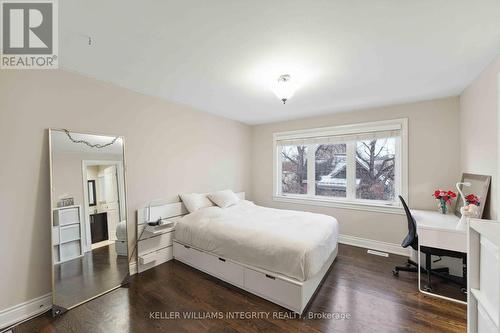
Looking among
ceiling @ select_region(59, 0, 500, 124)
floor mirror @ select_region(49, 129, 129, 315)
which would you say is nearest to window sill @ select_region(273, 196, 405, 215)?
ceiling @ select_region(59, 0, 500, 124)

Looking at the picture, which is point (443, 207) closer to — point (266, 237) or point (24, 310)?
point (266, 237)

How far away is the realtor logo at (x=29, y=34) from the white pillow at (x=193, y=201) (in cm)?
218

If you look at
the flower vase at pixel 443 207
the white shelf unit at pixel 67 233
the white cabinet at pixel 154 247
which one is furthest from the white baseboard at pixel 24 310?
the flower vase at pixel 443 207

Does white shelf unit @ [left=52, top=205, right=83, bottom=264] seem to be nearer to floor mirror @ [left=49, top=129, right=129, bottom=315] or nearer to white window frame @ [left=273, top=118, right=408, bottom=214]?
floor mirror @ [left=49, top=129, right=129, bottom=315]

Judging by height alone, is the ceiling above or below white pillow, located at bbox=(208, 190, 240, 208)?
above

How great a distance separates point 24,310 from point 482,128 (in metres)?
4.95

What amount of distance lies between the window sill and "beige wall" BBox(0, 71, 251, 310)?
203 centimetres

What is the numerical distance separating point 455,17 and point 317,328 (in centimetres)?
260

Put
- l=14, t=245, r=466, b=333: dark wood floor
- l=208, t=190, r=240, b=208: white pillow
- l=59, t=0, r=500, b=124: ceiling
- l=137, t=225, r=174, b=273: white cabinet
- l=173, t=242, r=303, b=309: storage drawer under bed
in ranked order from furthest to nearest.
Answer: l=208, t=190, r=240, b=208: white pillow → l=137, t=225, r=174, b=273: white cabinet → l=173, t=242, r=303, b=309: storage drawer under bed → l=14, t=245, r=466, b=333: dark wood floor → l=59, t=0, r=500, b=124: ceiling

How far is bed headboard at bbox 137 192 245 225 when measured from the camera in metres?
2.79

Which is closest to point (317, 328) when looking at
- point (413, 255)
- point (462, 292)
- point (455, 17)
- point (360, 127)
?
point (462, 292)

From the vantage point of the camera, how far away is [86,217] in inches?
90.4

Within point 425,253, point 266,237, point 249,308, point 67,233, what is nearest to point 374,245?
point 425,253

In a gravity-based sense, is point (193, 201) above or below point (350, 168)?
below
